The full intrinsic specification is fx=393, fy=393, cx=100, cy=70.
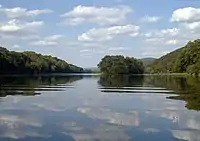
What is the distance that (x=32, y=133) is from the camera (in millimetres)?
18078

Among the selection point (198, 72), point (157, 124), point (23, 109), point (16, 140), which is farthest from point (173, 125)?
point (198, 72)

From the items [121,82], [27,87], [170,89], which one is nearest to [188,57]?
[121,82]

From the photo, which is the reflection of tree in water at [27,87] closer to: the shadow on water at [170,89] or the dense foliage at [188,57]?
the shadow on water at [170,89]

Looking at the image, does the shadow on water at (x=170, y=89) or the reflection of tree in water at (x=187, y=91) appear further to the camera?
the shadow on water at (x=170, y=89)

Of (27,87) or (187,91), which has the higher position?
(27,87)

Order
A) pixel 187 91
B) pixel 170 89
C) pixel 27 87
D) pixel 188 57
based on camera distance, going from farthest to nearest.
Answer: pixel 188 57 → pixel 27 87 → pixel 170 89 → pixel 187 91

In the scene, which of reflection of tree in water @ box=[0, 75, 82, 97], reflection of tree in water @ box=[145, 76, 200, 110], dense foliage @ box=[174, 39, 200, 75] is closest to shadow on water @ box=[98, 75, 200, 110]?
reflection of tree in water @ box=[145, 76, 200, 110]

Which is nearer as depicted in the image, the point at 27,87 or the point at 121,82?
the point at 27,87

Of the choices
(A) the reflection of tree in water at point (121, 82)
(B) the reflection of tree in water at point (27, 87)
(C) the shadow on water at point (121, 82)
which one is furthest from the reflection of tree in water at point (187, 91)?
(B) the reflection of tree in water at point (27, 87)

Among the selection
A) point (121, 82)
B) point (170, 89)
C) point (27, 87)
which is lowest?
point (170, 89)

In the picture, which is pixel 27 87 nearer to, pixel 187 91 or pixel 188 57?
pixel 187 91

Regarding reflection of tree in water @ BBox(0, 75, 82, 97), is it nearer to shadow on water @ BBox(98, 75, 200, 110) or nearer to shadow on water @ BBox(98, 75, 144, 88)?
shadow on water @ BBox(98, 75, 200, 110)

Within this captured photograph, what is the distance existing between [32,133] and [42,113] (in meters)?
7.53

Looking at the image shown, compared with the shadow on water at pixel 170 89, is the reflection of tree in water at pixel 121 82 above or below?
above
